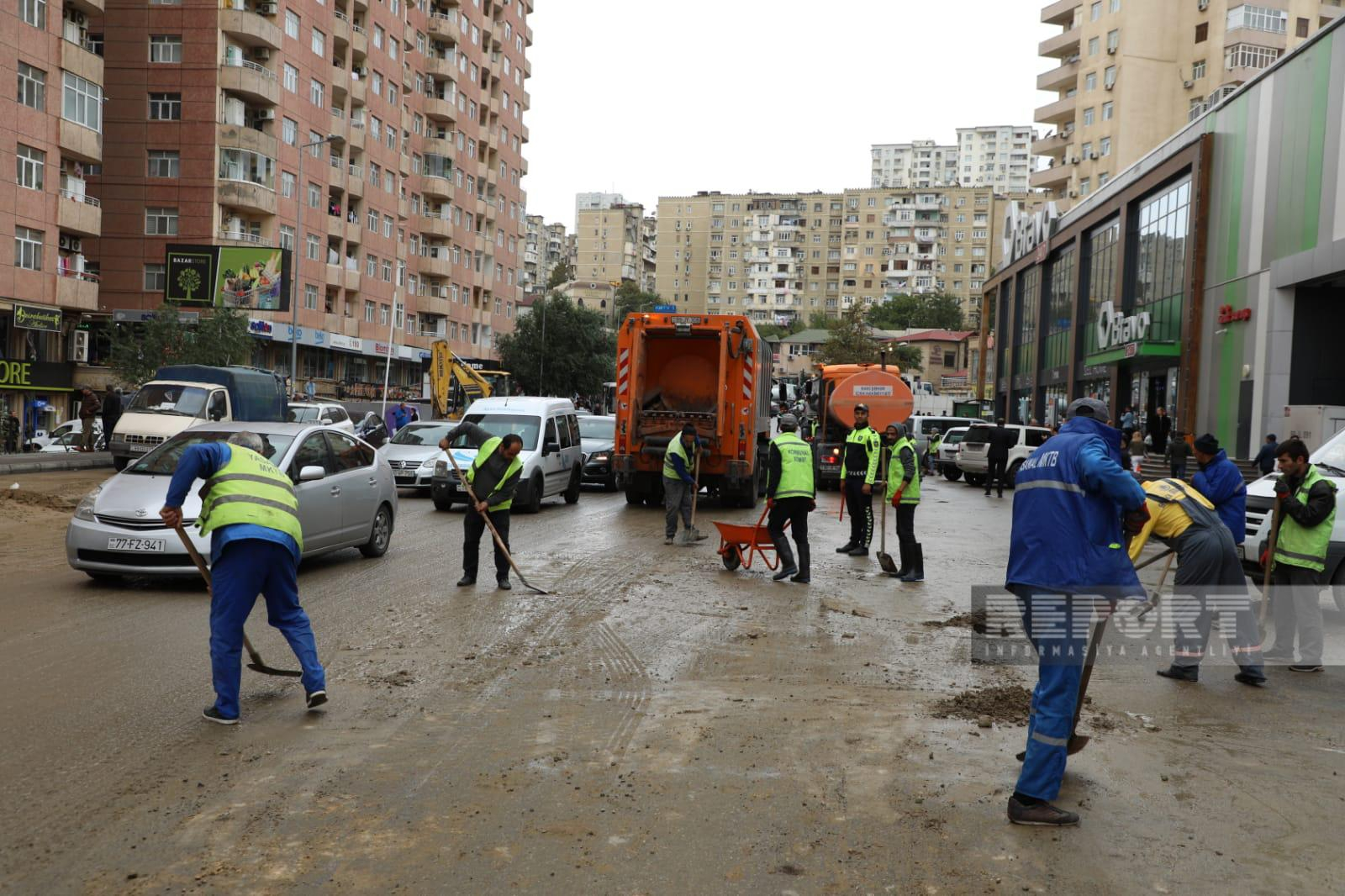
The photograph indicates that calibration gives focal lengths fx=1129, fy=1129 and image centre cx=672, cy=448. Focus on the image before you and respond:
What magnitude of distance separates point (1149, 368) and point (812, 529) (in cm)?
2340

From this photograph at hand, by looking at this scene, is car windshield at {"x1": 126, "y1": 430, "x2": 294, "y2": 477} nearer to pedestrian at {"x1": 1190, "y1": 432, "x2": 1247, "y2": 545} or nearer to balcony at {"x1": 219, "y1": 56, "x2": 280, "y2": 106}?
pedestrian at {"x1": 1190, "y1": 432, "x2": 1247, "y2": 545}

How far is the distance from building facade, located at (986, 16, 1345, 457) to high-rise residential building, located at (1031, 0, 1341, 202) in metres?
22.1

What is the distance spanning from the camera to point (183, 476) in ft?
19.6

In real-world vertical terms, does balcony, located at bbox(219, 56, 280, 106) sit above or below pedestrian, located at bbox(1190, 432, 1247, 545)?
above

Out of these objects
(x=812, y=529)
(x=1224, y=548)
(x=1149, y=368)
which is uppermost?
(x=1149, y=368)

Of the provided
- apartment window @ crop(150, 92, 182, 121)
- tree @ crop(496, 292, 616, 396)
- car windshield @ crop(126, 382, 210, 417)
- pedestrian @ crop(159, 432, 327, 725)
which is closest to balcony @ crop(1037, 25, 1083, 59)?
tree @ crop(496, 292, 616, 396)

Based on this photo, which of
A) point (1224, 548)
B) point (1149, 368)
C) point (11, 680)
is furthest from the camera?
point (1149, 368)

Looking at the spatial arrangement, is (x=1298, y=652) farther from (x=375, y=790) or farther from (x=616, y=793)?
(x=375, y=790)

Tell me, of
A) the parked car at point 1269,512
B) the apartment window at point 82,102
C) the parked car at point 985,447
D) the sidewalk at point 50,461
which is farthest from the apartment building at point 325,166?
the parked car at point 1269,512

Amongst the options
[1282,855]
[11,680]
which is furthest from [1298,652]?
[11,680]

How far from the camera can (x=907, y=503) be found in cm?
1200

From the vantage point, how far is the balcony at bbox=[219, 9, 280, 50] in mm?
44281

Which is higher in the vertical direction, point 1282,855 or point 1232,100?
point 1232,100

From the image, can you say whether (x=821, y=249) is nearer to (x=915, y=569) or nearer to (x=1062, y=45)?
(x=1062, y=45)
